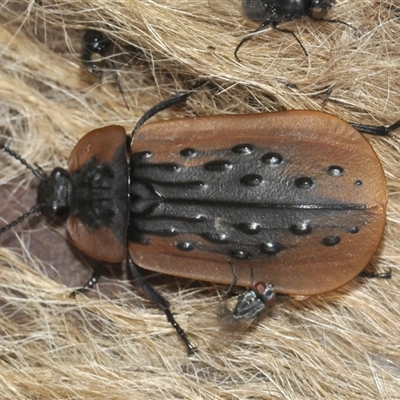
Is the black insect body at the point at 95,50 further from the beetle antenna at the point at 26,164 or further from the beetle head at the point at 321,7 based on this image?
the beetle head at the point at 321,7

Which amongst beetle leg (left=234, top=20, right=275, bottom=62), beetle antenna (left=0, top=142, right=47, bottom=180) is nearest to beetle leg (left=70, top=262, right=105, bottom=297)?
beetle antenna (left=0, top=142, right=47, bottom=180)

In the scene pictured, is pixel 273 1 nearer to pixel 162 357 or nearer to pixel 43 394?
pixel 162 357

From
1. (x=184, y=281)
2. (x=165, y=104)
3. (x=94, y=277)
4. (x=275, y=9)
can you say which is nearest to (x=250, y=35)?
(x=275, y=9)

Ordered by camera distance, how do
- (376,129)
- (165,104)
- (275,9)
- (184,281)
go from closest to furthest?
(376,129) → (275,9) → (165,104) → (184,281)

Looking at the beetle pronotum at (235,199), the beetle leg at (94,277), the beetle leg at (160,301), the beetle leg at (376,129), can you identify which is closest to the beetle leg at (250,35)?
the beetle pronotum at (235,199)

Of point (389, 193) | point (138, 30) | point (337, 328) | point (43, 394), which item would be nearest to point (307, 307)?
point (337, 328)

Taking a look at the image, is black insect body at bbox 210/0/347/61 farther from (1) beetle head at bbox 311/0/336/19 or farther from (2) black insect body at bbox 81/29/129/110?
(2) black insect body at bbox 81/29/129/110

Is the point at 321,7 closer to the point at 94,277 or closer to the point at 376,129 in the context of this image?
the point at 376,129
